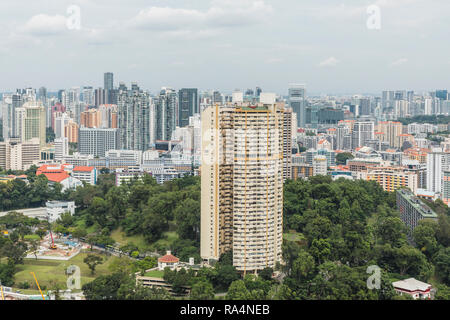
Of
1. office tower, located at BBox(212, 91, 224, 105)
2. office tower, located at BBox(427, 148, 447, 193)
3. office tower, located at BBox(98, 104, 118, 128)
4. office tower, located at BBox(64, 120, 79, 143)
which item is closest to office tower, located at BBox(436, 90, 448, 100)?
office tower, located at BBox(427, 148, 447, 193)

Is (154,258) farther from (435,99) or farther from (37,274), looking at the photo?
(435,99)

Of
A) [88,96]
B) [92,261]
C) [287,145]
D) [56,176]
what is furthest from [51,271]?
Result: [88,96]

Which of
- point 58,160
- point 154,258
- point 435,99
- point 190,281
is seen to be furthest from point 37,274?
point 435,99

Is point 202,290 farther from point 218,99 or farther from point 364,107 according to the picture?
point 364,107

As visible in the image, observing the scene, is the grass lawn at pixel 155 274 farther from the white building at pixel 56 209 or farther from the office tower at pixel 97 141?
the office tower at pixel 97 141

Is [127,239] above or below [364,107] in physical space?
below
